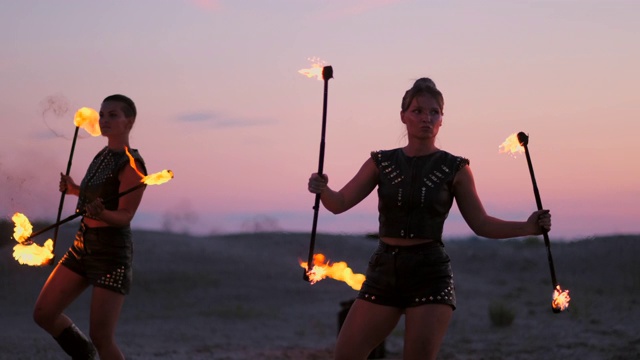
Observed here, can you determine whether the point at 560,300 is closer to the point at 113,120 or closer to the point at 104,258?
the point at 104,258

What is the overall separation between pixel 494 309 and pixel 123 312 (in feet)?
22.1

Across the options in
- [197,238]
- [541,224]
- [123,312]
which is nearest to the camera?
[541,224]

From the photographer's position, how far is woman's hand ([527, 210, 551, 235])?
610cm

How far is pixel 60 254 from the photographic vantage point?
76.1 feet

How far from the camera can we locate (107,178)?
297 inches

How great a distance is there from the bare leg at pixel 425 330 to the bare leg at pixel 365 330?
15 cm

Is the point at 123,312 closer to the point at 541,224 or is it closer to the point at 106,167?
the point at 106,167

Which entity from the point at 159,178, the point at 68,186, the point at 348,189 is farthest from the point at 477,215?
the point at 68,186

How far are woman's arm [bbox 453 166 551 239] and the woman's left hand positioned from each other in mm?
2452

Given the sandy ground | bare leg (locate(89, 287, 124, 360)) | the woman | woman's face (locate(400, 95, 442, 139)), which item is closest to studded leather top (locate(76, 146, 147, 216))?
the woman

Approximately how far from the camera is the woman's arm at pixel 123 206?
23.3ft

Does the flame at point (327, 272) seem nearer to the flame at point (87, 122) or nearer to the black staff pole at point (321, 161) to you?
the black staff pole at point (321, 161)

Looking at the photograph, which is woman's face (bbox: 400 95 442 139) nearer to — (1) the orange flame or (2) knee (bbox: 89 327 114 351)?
(1) the orange flame

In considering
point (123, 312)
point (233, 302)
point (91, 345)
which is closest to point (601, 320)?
point (233, 302)
